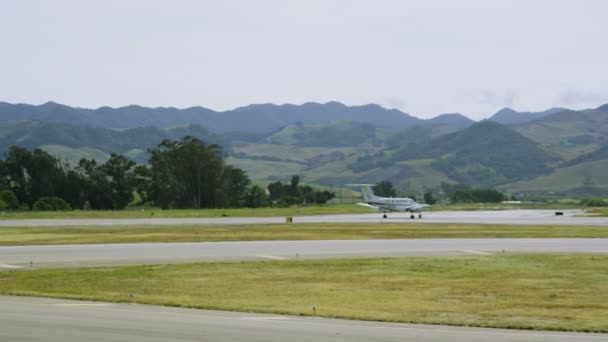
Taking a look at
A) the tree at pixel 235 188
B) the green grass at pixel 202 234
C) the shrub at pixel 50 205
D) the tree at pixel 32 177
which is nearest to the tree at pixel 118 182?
the tree at pixel 32 177

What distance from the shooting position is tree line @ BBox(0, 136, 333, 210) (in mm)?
138250

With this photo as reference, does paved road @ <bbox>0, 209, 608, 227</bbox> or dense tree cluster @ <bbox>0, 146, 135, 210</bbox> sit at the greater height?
dense tree cluster @ <bbox>0, 146, 135, 210</bbox>

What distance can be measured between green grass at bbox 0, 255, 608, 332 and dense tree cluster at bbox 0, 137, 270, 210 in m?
101

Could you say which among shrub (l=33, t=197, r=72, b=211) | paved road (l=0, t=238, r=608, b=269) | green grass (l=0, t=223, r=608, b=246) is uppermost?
shrub (l=33, t=197, r=72, b=211)

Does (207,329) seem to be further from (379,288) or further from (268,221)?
(268,221)

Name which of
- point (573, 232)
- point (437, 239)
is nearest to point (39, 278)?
point (437, 239)

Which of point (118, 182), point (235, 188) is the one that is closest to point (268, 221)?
point (118, 182)

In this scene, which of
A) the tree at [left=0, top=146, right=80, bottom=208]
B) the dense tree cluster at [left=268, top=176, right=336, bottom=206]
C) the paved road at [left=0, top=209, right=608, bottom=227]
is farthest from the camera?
the dense tree cluster at [left=268, top=176, right=336, bottom=206]

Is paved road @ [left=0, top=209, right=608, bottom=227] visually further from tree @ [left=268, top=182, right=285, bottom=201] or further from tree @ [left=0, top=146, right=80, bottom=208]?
tree @ [left=268, top=182, right=285, bottom=201]

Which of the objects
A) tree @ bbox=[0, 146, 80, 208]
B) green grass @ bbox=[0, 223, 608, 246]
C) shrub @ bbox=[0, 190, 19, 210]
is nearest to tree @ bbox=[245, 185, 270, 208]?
tree @ bbox=[0, 146, 80, 208]

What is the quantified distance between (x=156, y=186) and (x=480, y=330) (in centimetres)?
13339

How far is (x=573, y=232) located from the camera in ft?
211

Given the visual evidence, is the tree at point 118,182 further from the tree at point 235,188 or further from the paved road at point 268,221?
the paved road at point 268,221

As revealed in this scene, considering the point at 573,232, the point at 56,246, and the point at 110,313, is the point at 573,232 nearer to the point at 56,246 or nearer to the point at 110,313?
the point at 56,246
